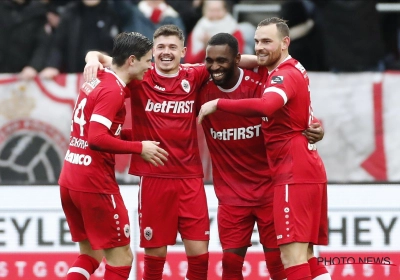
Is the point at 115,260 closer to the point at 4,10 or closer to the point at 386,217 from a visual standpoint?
the point at 386,217

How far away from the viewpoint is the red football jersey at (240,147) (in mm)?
7719

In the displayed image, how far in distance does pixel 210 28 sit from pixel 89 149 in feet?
11.5

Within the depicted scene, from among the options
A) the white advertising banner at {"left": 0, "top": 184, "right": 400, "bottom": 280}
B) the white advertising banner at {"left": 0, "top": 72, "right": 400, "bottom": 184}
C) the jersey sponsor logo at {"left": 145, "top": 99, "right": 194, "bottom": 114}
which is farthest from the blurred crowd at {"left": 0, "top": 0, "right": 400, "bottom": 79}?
the jersey sponsor logo at {"left": 145, "top": 99, "right": 194, "bottom": 114}

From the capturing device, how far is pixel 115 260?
295 inches

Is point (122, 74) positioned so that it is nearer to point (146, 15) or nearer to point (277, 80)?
point (277, 80)

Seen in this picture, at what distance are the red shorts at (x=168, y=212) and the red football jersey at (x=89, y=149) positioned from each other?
1.13 ft

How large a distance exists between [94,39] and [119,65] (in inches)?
133

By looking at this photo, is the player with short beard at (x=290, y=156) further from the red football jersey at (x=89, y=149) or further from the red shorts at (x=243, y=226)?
the red football jersey at (x=89, y=149)

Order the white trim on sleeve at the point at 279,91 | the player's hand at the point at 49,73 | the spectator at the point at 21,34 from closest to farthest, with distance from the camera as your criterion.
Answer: the white trim on sleeve at the point at 279,91 < the player's hand at the point at 49,73 < the spectator at the point at 21,34

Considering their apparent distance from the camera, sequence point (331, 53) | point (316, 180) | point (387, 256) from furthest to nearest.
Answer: point (331, 53) < point (387, 256) < point (316, 180)

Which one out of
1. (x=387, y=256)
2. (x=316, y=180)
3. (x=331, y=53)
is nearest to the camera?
(x=316, y=180)

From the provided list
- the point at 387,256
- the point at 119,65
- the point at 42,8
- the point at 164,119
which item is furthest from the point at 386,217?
the point at 42,8

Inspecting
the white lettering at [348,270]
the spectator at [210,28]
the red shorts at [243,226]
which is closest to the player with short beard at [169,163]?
the red shorts at [243,226]

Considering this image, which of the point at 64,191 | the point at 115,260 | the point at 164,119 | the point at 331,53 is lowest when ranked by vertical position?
the point at 115,260
